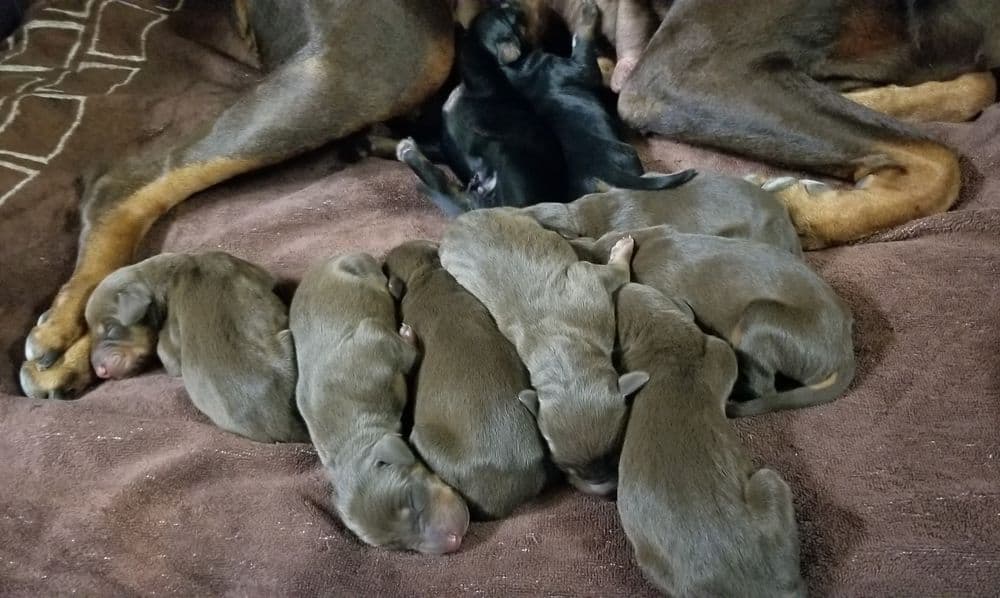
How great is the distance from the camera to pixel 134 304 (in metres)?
1.57

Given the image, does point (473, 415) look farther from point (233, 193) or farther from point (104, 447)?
point (233, 193)

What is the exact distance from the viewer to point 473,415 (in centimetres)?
125

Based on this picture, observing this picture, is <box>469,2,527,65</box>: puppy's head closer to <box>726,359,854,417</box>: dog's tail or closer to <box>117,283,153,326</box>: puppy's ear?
<box>117,283,153,326</box>: puppy's ear

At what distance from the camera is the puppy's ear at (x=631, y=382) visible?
1256mm

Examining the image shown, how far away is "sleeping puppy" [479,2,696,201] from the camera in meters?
1.88

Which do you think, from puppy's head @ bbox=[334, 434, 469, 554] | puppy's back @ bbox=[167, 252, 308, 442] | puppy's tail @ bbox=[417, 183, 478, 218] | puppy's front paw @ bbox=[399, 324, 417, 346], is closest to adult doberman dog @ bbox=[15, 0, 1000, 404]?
puppy's tail @ bbox=[417, 183, 478, 218]

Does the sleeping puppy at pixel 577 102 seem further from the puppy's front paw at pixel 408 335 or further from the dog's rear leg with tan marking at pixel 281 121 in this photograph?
the puppy's front paw at pixel 408 335

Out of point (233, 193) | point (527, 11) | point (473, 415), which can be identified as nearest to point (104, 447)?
point (473, 415)

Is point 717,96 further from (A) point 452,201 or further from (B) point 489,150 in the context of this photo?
(A) point 452,201

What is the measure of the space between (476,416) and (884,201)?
1051mm

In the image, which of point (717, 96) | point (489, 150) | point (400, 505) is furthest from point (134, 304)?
point (717, 96)

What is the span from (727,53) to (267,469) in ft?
4.44

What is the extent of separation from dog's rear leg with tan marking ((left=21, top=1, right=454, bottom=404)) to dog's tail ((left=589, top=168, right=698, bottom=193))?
0.55 meters

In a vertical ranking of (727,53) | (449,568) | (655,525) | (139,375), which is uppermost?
(727,53)
